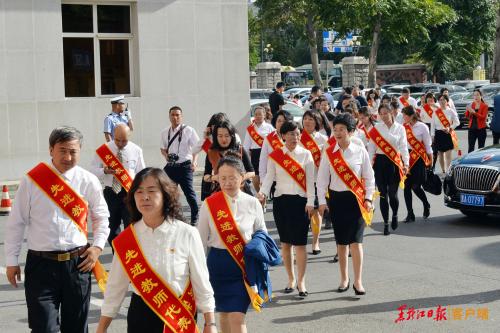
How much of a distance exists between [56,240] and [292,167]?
3.59 m

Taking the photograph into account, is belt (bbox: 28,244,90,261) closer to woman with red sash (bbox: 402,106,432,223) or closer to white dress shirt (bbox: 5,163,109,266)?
white dress shirt (bbox: 5,163,109,266)

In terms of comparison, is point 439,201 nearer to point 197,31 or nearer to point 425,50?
point 197,31

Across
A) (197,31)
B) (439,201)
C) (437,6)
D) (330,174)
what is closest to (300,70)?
(437,6)

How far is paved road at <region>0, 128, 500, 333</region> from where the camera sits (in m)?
7.52

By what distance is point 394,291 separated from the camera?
8648 mm

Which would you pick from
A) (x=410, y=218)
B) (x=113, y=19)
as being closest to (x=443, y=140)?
(x=410, y=218)

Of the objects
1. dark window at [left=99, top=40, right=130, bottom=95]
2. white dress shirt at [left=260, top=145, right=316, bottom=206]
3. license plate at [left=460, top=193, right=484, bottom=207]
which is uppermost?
dark window at [left=99, top=40, right=130, bottom=95]

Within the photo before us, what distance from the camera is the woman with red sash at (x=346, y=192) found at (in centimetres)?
859

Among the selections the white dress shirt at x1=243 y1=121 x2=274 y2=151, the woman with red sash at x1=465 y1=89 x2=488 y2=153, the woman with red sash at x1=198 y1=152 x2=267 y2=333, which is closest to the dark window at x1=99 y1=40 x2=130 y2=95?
the white dress shirt at x1=243 y1=121 x2=274 y2=151

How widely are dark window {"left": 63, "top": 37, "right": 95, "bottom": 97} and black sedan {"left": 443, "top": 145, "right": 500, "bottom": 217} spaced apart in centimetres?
965

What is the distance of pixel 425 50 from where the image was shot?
51812 mm

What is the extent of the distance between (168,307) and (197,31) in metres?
16.3

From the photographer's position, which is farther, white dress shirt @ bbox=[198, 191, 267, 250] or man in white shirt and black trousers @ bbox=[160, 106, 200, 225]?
man in white shirt and black trousers @ bbox=[160, 106, 200, 225]

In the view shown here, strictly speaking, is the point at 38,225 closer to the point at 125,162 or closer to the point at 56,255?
the point at 56,255
